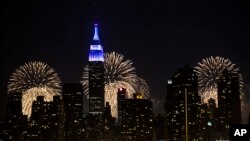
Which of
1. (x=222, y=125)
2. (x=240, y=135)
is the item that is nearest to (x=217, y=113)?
(x=222, y=125)

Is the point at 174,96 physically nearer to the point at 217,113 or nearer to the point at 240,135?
the point at 217,113

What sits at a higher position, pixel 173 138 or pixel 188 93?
pixel 188 93

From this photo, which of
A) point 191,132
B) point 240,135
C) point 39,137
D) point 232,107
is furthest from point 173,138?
point 240,135

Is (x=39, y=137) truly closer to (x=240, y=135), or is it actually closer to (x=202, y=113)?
(x=202, y=113)

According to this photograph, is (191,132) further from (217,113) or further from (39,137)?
(39,137)

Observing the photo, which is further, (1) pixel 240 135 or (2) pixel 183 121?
(2) pixel 183 121

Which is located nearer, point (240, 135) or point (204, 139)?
point (240, 135)

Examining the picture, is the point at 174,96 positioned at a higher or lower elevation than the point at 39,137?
higher

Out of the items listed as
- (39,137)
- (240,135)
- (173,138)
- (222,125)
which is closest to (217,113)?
(222,125)
